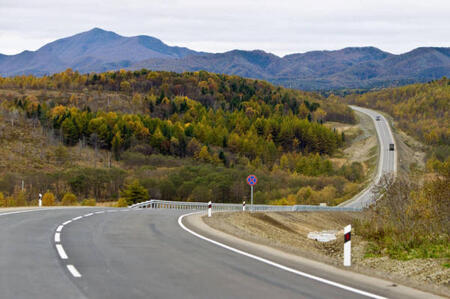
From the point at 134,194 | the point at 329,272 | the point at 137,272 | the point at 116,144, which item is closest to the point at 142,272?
the point at 137,272

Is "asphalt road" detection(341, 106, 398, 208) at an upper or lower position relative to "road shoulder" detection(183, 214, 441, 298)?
lower

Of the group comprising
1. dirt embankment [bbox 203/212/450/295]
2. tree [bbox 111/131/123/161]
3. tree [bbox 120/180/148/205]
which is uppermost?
dirt embankment [bbox 203/212/450/295]

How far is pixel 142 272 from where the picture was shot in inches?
394

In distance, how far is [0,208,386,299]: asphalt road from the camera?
847 centimetres

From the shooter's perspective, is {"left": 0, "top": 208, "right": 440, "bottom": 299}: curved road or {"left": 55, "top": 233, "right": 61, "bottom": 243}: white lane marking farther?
{"left": 55, "top": 233, "right": 61, "bottom": 243}: white lane marking

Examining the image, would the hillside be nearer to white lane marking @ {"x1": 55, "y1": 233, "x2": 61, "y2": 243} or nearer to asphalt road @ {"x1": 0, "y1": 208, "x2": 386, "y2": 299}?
white lane marking @ {"x1": 55, "y1": 233, "x2": 61, "y2": 243}

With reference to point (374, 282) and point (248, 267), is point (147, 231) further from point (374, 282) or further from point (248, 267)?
point (374, 282)

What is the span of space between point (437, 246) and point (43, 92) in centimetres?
20161

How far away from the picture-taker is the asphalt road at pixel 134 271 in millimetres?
8469

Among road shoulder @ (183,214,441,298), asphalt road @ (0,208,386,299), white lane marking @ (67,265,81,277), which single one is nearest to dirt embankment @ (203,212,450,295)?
road shoulder @ (183,214,441,298)

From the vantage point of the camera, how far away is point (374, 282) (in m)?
9.70

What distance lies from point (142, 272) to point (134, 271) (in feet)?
0.58

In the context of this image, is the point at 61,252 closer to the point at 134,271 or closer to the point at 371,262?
the point at 134,271

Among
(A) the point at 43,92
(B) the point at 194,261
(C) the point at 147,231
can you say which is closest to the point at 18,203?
(C) the point at 147,231
